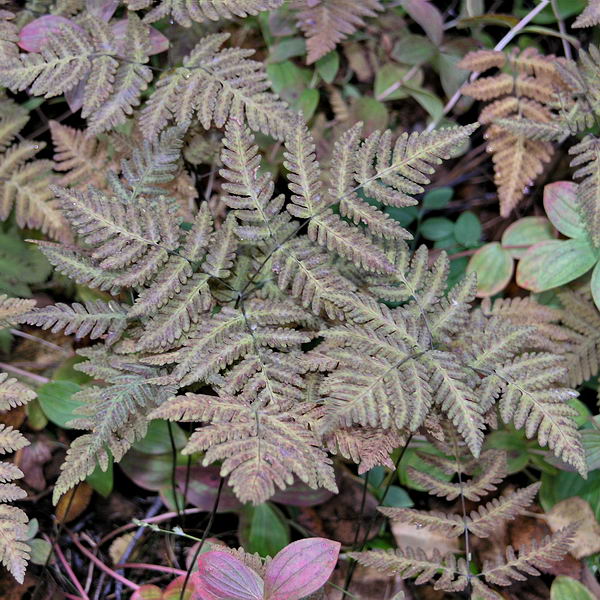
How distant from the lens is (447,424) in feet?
7.08

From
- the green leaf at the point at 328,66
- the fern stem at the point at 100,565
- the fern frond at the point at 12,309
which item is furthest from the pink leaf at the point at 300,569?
the green leaf at the point at 328,66

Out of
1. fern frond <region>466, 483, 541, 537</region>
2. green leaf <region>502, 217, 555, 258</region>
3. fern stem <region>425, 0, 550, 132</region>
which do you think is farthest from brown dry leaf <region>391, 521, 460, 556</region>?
fern stem <region>425, 0, 550, 132</region>

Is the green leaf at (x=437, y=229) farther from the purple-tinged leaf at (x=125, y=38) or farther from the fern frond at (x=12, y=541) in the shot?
the fern frond at (x=12, y=541)

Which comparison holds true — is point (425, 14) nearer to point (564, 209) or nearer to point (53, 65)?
point (564, 209)

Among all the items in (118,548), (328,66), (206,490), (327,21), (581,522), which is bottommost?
(118,548)

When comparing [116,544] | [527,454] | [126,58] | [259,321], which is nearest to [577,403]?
[527,454]

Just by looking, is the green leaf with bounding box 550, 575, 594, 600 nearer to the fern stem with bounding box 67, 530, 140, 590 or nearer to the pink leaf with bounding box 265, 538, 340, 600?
the pink leaf with bounding box 265, 538, 340, 600

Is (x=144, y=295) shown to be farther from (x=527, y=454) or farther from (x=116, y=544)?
(x=527, y=454)

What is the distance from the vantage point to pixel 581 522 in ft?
7.82

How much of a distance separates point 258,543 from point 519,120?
1.83 metres

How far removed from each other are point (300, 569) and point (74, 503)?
1073 millimetres

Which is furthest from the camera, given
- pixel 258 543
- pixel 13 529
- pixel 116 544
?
pixel 116 544

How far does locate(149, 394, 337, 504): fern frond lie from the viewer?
1.63 m

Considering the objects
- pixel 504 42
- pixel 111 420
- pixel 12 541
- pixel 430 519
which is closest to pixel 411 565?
pixel 430 519
